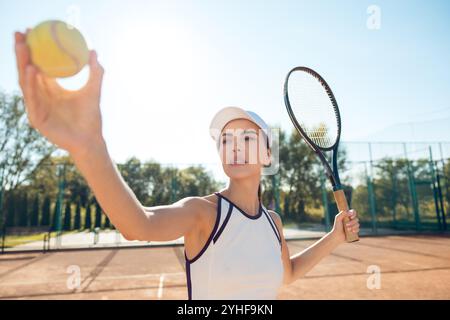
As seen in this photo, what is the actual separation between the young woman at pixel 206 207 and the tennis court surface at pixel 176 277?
4.60 m

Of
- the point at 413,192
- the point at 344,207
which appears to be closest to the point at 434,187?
the point at 413,192

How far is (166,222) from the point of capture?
1.38 m

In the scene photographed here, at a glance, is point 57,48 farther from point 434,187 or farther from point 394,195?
point 394,195

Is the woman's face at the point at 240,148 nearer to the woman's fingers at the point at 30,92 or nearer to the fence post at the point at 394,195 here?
the woman's fingers at the point at 30,92

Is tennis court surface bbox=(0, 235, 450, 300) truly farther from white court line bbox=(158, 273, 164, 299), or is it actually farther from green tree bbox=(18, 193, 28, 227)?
green tree bbox=(18, 193, 28, 227)

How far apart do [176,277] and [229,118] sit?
669 centimetres

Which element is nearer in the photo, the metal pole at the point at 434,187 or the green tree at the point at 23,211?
the metal pole at the point at 434,187

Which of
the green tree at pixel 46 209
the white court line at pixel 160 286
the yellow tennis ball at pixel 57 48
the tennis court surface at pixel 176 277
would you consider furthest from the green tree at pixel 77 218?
the yellow tennis ball at pixel 57 48

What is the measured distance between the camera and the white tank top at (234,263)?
152 cm

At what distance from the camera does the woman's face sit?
1864mm

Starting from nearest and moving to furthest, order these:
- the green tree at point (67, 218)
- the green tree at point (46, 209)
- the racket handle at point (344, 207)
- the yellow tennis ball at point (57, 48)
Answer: the yellow tennis ball at point (57, 48), the racket handle at point (344, 207), the green tree at point (67, 218), the green tree at point (46, 209)

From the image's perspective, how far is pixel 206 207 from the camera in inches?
64.1

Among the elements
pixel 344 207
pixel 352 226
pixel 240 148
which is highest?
pixel 240 148
